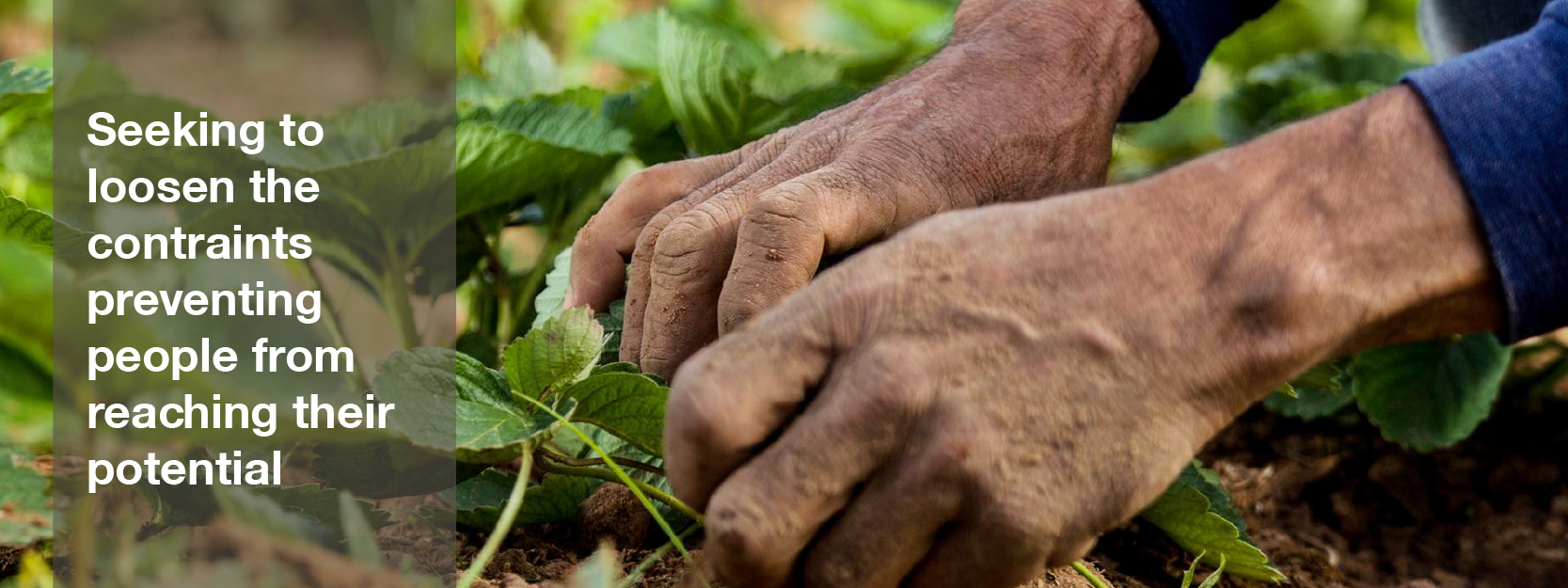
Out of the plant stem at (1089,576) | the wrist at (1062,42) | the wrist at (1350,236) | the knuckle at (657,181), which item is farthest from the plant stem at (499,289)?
the wrist at (1350,236)

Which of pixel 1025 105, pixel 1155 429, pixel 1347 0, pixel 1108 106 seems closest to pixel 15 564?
pixel 1155 429

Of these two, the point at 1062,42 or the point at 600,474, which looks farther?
the point at 1062,42

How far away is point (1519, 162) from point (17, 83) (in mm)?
1305

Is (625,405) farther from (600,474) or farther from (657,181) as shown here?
(657,181)

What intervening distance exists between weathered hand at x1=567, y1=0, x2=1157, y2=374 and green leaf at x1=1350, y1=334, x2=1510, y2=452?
44 cm

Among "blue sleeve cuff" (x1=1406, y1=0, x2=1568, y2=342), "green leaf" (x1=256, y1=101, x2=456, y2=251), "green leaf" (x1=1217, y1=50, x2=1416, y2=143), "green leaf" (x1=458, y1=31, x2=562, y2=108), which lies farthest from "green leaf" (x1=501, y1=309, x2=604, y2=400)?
"green leaf" (x1=1217, y1=50, x2=1416, y2=143)

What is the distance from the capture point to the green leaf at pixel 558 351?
2.89 ft

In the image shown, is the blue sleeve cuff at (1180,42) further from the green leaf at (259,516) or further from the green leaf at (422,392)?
the green leaf at (259,516)

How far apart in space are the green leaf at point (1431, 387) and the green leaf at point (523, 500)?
36.8 inches

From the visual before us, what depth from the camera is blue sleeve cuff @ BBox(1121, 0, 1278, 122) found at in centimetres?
139

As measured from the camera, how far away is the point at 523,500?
1.03 meters

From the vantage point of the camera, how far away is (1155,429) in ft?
2.44

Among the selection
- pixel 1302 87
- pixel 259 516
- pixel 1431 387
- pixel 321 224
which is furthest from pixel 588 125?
pixel 1302 87

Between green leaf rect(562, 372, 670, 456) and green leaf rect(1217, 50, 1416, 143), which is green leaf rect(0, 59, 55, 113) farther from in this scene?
green leaf rect(1217, 50, 1416, 143)
